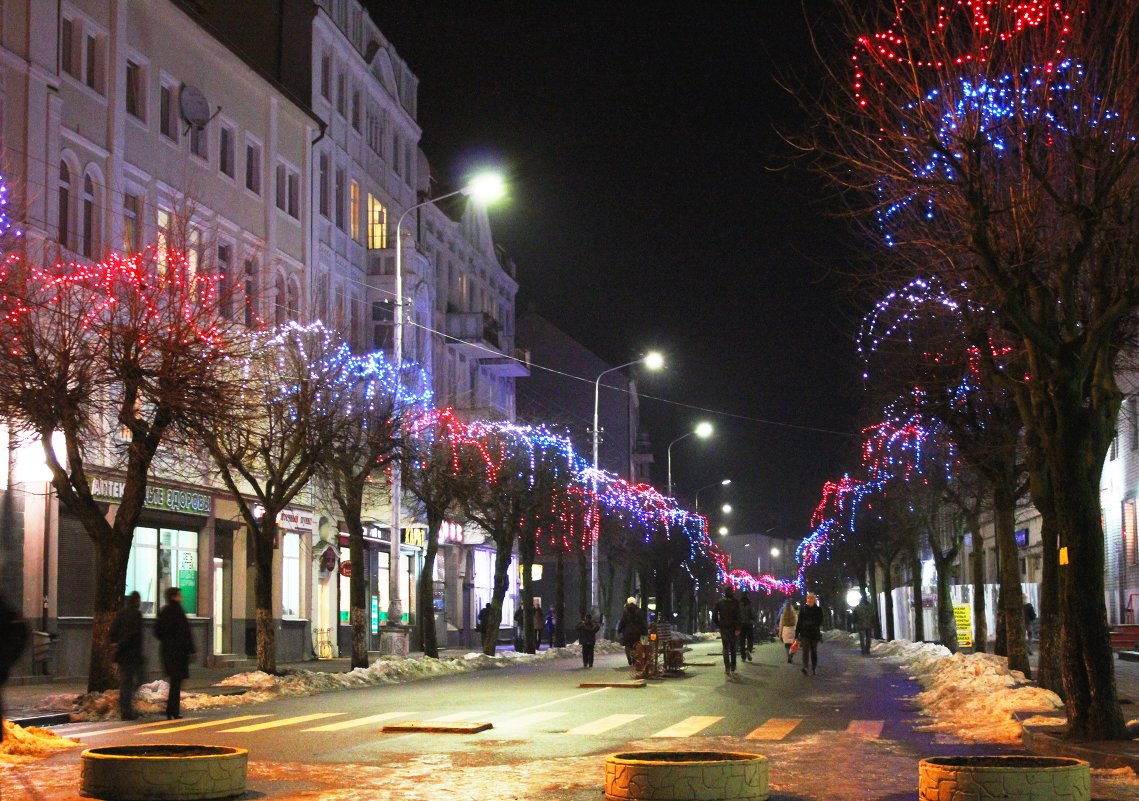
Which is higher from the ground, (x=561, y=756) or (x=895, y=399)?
(x=895, y=399)

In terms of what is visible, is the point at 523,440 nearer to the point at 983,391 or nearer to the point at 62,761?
the point at 983,391

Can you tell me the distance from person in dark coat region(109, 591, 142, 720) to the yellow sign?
34.0 metres

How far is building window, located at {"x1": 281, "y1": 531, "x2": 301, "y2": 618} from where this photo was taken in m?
41.1

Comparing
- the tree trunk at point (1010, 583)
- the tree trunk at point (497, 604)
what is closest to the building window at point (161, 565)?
the tree trunk at point (497, 604)

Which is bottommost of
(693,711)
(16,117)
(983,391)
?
(693,711)

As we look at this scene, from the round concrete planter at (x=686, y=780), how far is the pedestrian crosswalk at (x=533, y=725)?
573cm

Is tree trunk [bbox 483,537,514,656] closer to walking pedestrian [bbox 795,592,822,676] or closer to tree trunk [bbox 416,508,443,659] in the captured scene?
tree trunk [bbox 416,508,443,659]

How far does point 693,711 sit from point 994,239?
8124 millimetres

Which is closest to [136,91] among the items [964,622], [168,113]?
[168,113]

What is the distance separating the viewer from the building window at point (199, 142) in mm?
35688

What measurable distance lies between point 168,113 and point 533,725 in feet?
71.7

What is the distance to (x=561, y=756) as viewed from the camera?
1425 centimetres

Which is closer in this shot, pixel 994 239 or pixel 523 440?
pixel 994 239

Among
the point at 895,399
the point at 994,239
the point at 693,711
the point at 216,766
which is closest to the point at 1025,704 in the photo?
the point at 693,711
